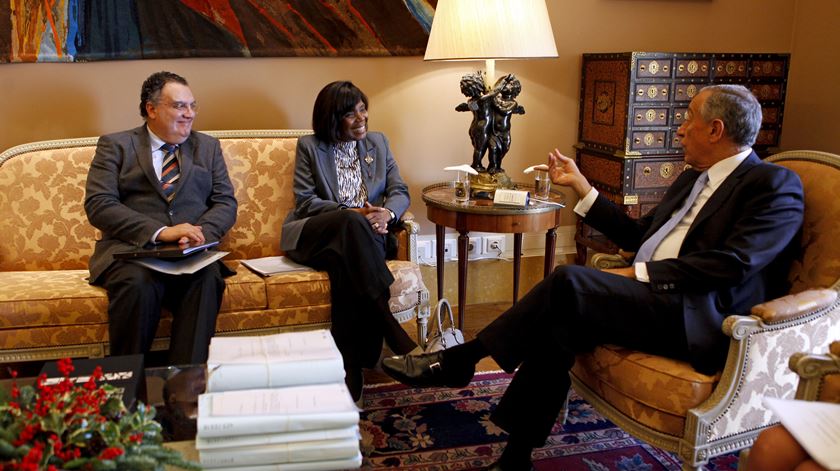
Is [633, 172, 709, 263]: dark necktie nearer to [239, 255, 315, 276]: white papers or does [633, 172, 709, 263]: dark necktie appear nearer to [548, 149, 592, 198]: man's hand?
[548, 149, 592, 198]: man's hand

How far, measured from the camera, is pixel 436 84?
3531 millimetres

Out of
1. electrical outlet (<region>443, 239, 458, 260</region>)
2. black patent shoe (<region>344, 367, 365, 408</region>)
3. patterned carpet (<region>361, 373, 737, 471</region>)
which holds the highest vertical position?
electrical outlet (<region>443, 239, 458, 260</region>)

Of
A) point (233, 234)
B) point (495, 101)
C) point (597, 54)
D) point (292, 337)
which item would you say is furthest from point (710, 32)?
point (292, 337)

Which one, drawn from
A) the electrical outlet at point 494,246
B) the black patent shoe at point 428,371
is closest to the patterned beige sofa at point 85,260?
the black patent shoe at point 428,371

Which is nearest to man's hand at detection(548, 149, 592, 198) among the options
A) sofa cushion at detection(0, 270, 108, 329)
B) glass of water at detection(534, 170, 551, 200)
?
glass of water at detection(534, 170, 551, 200)

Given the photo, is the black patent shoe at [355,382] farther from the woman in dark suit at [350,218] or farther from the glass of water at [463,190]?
the glass of water at [463,190]

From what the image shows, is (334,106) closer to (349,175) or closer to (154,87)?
(349,175)

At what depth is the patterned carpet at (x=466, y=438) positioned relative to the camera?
89.4 inches

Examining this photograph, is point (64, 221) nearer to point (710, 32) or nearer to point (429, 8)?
point (429, 8)

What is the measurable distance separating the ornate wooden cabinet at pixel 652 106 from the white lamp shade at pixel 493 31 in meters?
0.51

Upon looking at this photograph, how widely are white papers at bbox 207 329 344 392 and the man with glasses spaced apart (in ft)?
2.84

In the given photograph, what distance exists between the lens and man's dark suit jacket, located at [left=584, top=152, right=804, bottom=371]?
1.97 meters

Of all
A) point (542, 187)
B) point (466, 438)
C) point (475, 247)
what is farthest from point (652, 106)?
point (466, 438)

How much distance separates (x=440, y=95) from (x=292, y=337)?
6.82ft
